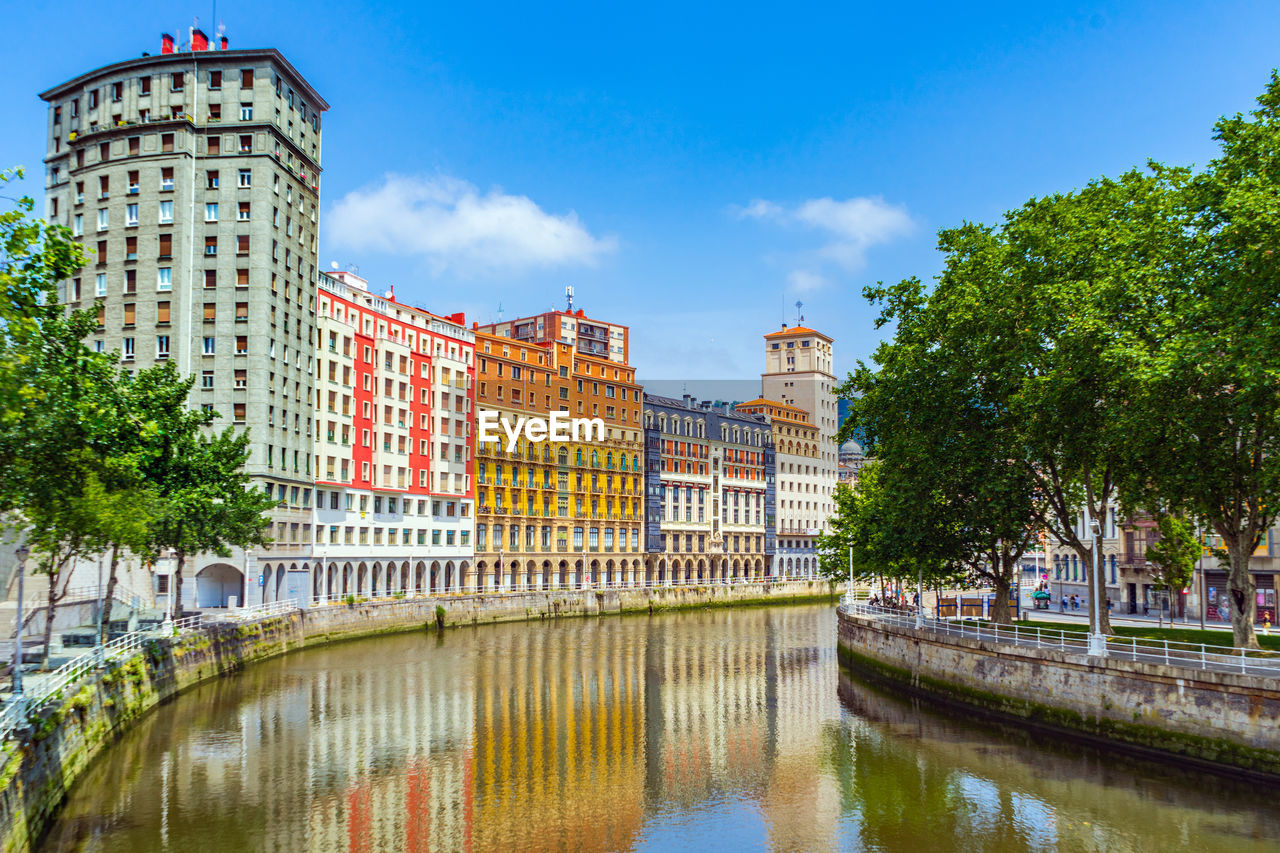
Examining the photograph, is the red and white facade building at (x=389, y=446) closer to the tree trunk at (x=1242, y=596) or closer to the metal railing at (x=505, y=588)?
the metal railing at (x=505, y=588)

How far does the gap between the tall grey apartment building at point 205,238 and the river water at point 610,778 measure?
2910 cm

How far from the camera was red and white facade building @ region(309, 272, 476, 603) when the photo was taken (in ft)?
300

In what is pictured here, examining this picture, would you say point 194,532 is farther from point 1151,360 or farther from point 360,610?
point 1151,360

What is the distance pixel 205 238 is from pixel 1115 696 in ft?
239

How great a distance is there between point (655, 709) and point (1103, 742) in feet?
68.2

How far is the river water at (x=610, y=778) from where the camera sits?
29266 mm

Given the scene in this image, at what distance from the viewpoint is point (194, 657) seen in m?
53.4

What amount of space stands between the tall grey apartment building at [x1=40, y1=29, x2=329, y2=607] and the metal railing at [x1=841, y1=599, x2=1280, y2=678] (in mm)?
50368

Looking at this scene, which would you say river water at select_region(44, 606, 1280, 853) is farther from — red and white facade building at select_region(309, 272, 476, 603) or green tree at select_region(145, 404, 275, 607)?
red and white facade building at select_region(309, 272, 476, 603)

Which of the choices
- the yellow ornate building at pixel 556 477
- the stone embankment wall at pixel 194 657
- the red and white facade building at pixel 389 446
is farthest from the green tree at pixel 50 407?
the yellow ornate building at pixel 556 477

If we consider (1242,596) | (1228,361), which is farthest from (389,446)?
(1228,361)

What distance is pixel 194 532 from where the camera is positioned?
5838 cm

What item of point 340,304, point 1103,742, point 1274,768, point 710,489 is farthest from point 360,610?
point 710,489

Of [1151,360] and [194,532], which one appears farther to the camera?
[194,532]
